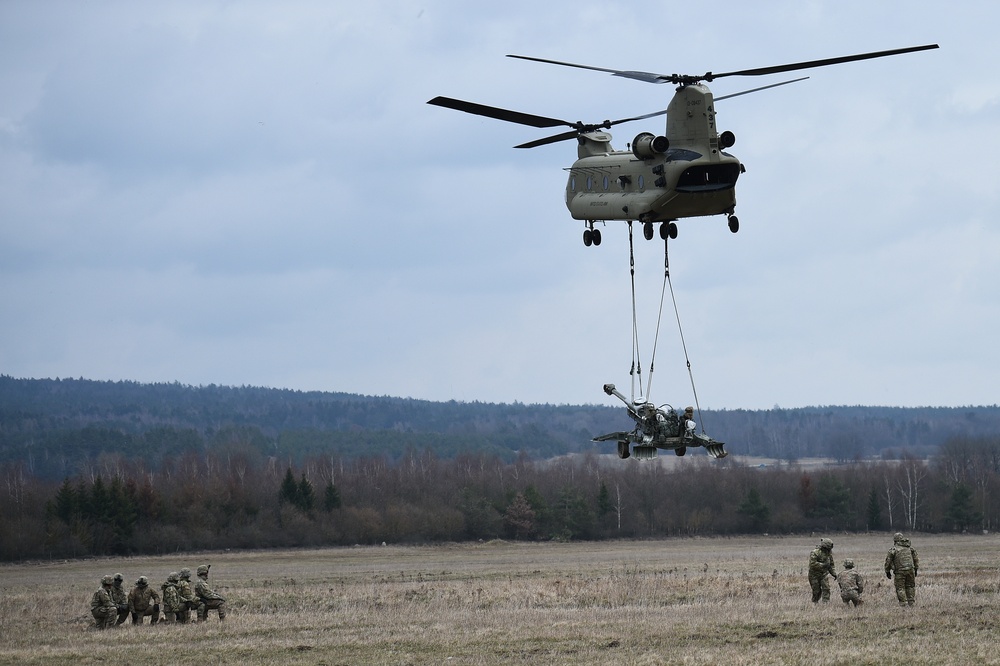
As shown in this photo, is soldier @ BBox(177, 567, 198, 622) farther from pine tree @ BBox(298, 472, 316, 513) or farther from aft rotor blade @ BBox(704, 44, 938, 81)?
→ pine tree @ BBox(298, 472, 316, 513)

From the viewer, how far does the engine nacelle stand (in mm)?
26812

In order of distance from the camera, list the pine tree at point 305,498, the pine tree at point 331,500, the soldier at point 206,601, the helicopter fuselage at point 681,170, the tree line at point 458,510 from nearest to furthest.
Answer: the helicopter fuselage at point 681,170 < the soldier at point 206,601 < the tree line at point 458,510 < the pine tree at point 305,498 < the pine tree at point 331,500

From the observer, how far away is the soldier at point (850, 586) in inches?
1027

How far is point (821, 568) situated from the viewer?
27172 mm

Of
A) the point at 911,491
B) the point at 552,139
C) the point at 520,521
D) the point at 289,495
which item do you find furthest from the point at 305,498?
the point at 552,139

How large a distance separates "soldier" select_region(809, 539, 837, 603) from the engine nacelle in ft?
28.5

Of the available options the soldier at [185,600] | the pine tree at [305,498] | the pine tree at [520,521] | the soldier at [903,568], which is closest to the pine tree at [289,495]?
the pine tree at [305,498]

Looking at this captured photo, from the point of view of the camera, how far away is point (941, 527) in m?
Answer: 85.1

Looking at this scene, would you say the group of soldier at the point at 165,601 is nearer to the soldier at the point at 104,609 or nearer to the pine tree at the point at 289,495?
the soldier at the point at 104,609

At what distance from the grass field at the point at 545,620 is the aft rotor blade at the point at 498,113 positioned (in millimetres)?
10811

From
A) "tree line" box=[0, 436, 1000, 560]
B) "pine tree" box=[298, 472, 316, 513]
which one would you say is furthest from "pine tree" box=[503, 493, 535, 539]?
"pine tree" box=[298, 472, 316, 513]

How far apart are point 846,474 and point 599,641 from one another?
85.6 metres

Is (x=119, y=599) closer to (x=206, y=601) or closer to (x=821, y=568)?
(x=206, y=601)

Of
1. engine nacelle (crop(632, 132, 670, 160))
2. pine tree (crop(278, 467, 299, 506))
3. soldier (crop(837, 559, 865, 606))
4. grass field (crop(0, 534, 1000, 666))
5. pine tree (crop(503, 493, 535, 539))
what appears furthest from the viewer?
pine tree (crop(278, 467, 299, 506))
